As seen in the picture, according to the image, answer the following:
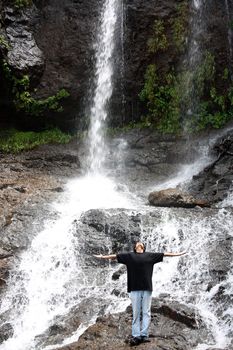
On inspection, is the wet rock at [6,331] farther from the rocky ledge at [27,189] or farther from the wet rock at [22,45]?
the wet rock at [22,45]

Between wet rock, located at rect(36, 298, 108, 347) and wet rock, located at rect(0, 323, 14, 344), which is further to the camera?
wet rock, located at rect(0, 323, 14, 344)

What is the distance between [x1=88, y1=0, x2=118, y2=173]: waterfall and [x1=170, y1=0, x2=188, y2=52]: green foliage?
2754 millimetres

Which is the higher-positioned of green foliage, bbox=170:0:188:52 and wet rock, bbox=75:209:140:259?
green foliage, bbox=170:0:188:52

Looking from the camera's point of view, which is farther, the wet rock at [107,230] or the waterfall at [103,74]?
the waterfall at [103,74]

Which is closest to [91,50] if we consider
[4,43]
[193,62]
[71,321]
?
[4,43]

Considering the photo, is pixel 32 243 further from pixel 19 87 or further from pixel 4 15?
pixel 4 15

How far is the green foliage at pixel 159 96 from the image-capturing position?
20.4 metres

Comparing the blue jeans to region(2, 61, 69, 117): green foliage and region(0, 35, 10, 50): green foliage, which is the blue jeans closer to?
region(2, 61, 69, 117): green foliage

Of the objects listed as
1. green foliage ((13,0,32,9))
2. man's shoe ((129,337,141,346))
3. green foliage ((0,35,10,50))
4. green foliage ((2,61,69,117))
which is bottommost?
man's shoe ((129,337,141,346))

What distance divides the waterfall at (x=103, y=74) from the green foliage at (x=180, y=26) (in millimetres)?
2754

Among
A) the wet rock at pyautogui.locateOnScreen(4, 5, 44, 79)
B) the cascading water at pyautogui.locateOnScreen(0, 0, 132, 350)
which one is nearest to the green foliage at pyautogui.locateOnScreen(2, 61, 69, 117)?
the wet rock at pyautogui.locateOnScreen(4, 5, 44, 79)

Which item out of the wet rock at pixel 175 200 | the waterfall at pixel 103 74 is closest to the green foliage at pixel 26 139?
the waterfall at pixel 103 74

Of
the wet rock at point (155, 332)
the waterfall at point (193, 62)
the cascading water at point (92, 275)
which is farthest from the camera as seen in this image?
the waterfall at point (193, 62)

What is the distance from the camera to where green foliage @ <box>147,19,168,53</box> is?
20.4 m
